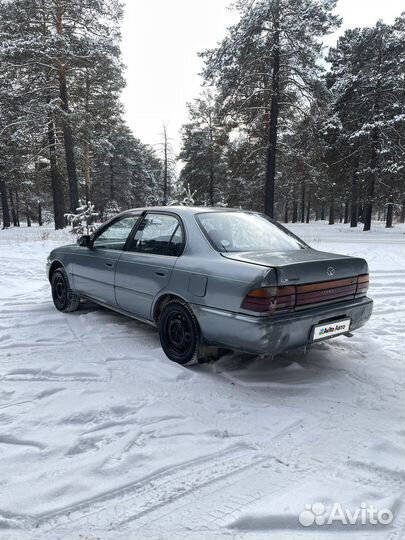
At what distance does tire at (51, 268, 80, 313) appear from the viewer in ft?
18.0

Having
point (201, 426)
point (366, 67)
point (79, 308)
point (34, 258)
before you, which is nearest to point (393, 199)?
point (366, 67)

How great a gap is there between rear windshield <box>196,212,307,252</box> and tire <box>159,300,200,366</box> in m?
0.72

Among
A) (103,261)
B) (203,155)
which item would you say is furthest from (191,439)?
(203,155)

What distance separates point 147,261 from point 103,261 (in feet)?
3.08

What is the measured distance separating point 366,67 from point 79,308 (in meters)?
23.1

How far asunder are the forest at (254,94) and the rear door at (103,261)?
1041cm

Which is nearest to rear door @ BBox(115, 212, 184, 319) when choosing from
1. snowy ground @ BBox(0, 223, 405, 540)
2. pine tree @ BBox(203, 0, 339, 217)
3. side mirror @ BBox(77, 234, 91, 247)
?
snowy ground @ BBox(0, 223, 405, 540)

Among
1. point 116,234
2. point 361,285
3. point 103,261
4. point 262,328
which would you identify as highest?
point 116,234

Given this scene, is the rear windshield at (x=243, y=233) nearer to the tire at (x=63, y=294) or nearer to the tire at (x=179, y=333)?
the tire at (x=179, y=333)

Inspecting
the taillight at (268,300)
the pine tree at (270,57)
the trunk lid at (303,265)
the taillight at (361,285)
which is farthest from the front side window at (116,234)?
the pine tree at (270,57)

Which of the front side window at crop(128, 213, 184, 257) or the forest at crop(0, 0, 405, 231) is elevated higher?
the forest at crop(0, 0, 405, 231)

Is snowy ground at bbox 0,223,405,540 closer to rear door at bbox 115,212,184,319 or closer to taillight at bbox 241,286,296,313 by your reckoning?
rear door at bbox 115,212,184,319

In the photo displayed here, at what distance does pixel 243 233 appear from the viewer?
156 inches

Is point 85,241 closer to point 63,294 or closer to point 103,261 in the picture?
point 103,261
